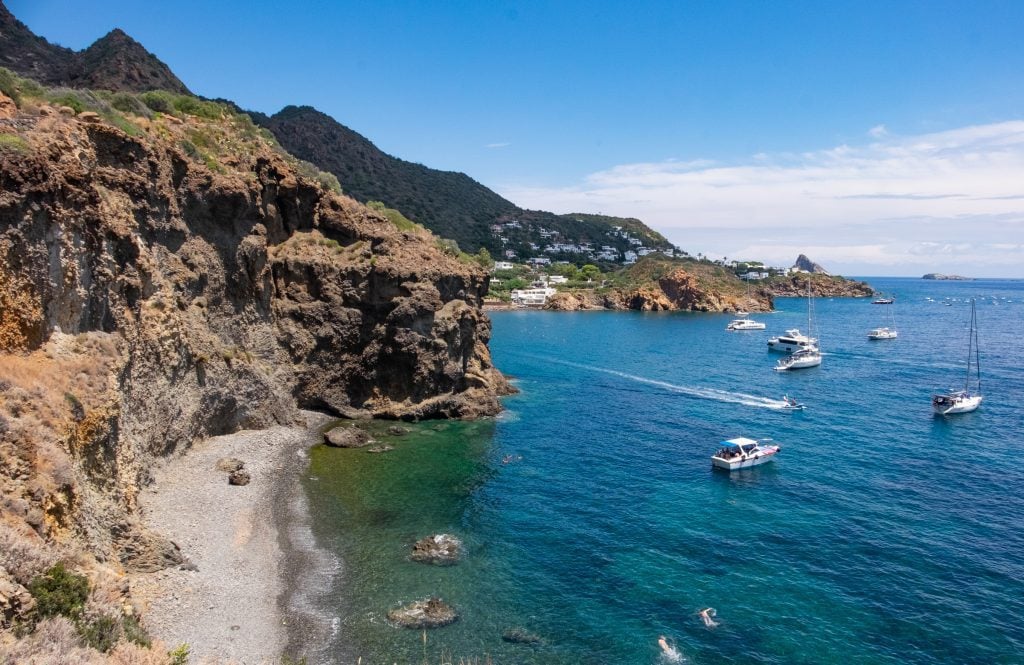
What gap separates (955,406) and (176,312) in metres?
67.0

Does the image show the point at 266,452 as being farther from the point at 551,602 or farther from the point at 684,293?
the point at 684,293

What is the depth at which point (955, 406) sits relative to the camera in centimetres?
5878

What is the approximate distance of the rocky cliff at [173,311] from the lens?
2455 cm

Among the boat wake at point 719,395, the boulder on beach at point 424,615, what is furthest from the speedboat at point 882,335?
the boulder on beach at point 424,615

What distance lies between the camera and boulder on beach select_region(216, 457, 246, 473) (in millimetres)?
38594

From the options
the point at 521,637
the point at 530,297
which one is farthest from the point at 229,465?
the point at 530,297

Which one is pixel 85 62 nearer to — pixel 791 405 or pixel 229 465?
pixel 229 465

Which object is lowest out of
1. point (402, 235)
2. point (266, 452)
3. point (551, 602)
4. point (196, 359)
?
point (551, 602)

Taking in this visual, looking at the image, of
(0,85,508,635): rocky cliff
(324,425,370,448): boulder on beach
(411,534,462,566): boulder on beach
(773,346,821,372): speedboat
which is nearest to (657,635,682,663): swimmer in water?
(411,534,462,566): boulder on beach

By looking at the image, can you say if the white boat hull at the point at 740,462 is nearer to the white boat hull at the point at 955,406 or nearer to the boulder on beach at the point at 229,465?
the white boat hull at the point at 955,406

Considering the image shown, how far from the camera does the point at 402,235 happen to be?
6047cm

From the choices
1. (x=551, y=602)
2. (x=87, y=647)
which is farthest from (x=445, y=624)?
(x=87, y=647)

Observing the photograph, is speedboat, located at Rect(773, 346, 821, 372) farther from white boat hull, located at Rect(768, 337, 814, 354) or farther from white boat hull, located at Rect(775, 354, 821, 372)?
white boat hull, located at Rect(768, 337, 814, 354)

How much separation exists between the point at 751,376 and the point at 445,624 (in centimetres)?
6569
